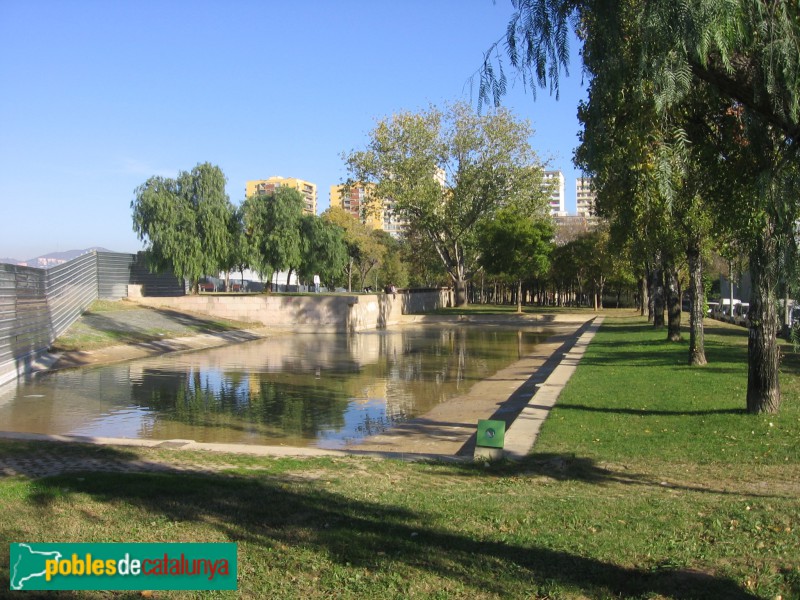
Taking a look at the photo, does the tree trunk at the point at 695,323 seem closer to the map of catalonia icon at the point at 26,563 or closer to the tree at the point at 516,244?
the map of catalonia icon at the point at 26,563

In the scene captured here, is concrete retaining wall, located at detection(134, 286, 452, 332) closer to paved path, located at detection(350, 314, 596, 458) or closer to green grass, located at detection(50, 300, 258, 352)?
green grass, located at detection(50, 300, 258, 352)

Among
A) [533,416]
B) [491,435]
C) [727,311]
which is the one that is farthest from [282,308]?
[491,435]

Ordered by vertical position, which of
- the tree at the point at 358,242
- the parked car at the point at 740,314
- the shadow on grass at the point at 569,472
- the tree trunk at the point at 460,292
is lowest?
the shadow on grass at the point at 569,472

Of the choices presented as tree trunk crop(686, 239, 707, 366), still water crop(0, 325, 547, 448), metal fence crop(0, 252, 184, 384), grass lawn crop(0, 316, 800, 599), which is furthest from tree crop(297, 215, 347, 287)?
grass lawn crop(0, 316, 800, 599)

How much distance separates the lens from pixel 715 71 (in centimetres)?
688

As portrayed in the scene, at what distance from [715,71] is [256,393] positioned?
13.0m

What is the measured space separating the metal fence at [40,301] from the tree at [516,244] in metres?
28.9

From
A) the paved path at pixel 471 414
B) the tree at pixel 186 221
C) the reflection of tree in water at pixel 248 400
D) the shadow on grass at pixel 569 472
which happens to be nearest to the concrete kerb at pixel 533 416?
the paved path at pixel 471 414

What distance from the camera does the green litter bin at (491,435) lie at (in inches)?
365

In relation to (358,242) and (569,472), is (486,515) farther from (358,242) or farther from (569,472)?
(358,242)

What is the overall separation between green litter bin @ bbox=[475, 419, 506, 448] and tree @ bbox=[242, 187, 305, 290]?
36.8 metres

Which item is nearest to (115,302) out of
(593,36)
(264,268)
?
(264,268)

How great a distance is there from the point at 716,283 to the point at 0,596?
88975 millimetres

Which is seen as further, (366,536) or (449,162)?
(449,162)
